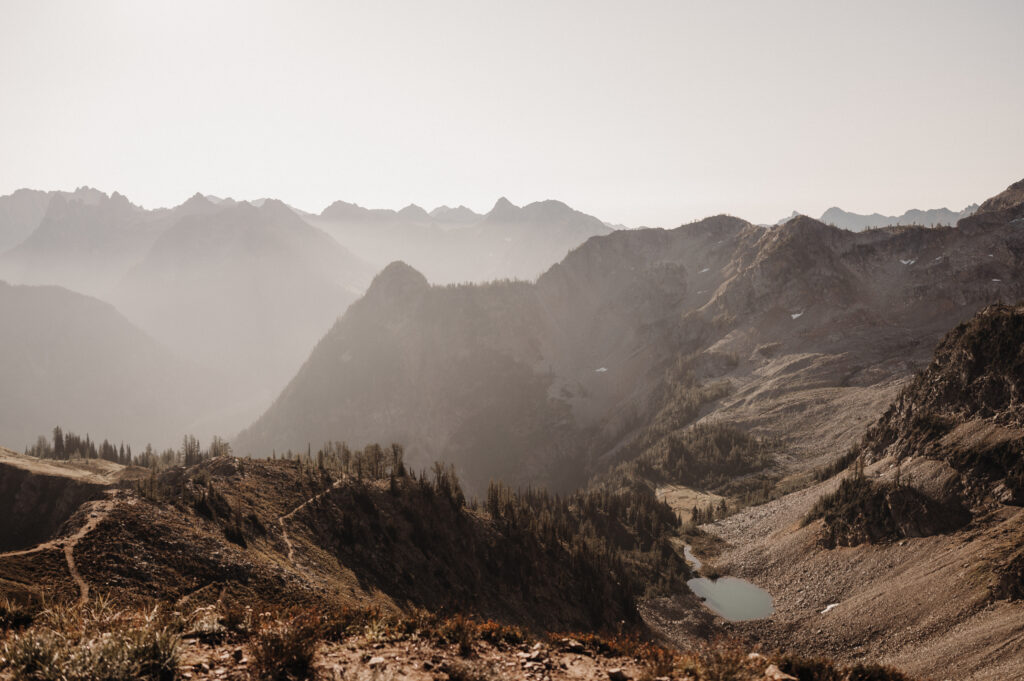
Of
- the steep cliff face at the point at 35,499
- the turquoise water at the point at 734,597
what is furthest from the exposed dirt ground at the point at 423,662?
the turquoise water at the point at 734,597

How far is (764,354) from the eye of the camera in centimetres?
19438

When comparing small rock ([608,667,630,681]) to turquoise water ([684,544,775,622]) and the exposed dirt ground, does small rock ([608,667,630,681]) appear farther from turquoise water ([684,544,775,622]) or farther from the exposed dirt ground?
turquoise water ([684,544,775,622])

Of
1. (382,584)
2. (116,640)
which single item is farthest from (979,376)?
(116,640)

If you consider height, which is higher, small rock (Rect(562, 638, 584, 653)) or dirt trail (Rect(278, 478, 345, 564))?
dirt trail (Rect(278, 478, 345, 564))

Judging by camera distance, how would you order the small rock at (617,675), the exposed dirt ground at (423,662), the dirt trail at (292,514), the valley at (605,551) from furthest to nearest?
the dirt trail at (292,514), the valley at (605,551), the small rock at (617,675), the exposed dirt ground at (423,662)

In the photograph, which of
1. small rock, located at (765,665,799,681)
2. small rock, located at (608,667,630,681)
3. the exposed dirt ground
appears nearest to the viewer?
the exposed dirt ground

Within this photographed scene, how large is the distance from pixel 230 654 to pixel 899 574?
88287 mm

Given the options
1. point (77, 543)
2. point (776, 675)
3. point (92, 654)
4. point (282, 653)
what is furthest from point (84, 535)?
point (776, 675)

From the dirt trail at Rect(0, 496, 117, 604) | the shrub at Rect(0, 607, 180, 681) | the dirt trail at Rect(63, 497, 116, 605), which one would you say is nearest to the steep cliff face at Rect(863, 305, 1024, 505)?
the shrub at Rect(0, 607, 180, 681)

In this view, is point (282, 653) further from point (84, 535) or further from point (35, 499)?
point (35, 499)

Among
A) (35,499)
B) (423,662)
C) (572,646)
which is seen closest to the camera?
(423,662)

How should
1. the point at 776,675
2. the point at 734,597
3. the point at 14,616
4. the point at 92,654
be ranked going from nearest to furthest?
the point at 92,654
the point at 14,616
the point at 776,675
the point at 734,597

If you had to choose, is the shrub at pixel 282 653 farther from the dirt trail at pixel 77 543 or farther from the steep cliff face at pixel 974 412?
the steep cliff face at pixel 974 412

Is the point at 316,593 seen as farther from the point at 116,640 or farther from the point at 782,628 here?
the point at 782,628
